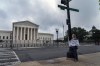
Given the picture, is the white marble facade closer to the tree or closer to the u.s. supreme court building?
the u.s. supreme court building

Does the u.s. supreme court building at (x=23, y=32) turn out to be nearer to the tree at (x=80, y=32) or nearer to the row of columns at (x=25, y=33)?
the row of columns at (x=25, y=33)

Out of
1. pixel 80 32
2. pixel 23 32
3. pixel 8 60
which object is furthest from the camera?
pixel 80 32

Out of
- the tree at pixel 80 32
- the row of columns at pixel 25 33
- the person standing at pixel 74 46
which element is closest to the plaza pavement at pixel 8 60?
the person standing at pixel 74 46

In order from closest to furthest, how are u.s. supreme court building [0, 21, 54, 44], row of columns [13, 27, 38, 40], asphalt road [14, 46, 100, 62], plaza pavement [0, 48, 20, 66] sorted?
plaza pavement [0, 48, 20, 66] < asphalt road [14, 46, 100, 62] < u.s. supreme court building [0, 21, 54, 44] < row of columns [13, 27, 38, 40]

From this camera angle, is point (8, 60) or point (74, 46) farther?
point (8, 60)

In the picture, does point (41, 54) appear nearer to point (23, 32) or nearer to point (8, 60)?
point (8, 60)

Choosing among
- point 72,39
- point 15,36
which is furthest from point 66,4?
point 15,36

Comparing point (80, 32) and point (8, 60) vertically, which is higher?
point (80, 32)

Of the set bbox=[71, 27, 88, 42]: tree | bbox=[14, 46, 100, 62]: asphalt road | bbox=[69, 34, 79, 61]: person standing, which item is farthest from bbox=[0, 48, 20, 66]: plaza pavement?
bbox=[71, 27, 88, 42]: tree

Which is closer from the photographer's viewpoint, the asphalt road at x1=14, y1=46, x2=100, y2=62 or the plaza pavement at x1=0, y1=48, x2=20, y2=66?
the plaza pavement at x1=0, y1=48, x2=20, y2=66

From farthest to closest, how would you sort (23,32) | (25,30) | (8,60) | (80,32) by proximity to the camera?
(25,30), (80,32), (23,32), (8,60)

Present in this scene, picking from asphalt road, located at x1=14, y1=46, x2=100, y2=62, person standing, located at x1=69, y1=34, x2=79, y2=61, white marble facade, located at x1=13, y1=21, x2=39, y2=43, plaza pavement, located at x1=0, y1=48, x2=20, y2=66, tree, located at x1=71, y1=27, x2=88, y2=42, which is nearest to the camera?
person standing, located at x1=69, y1=34, x2=79, y2=61

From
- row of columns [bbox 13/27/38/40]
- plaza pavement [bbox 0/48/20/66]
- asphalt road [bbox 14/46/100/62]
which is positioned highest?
row of columns [bbox 13/27/38/40]

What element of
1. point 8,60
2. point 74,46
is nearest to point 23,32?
point 8,60
